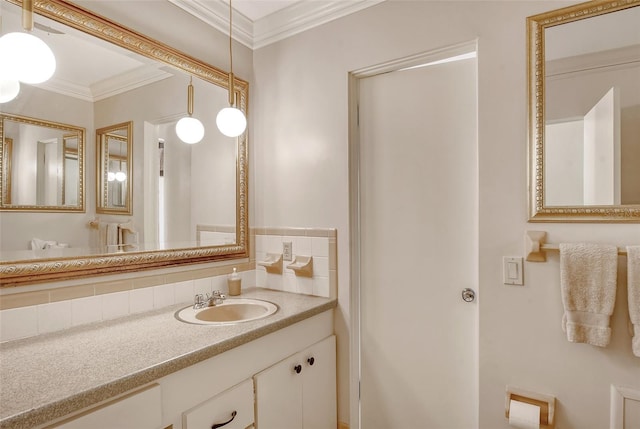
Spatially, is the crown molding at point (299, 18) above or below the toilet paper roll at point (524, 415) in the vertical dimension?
above

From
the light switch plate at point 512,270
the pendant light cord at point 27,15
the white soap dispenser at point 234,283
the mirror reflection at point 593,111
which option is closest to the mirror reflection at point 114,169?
the pendant light cord at point 27,15

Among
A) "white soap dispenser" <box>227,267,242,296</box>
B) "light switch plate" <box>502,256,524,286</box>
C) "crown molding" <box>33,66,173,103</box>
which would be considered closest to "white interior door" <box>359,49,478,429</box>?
"light switch plate" <box>502,256,524,286</box>

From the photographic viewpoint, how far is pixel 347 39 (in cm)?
184

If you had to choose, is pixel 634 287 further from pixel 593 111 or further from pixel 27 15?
pixel 27 15

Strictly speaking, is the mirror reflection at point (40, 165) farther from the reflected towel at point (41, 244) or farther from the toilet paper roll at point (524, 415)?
the toilet paper roll at point (524, 415)

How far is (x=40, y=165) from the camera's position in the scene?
1317mm

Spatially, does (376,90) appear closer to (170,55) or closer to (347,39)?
(347,39)

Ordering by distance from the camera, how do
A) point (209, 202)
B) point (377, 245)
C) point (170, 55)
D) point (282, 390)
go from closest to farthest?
point (282, 390), point (170, 55), point (377, 245), point (209, 202)

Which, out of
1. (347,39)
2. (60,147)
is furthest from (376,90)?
(60,147)

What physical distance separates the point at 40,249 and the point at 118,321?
0.41 metres

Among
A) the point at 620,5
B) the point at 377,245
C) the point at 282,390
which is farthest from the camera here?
the point at 377,245

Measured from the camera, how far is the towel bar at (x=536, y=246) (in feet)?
4.23

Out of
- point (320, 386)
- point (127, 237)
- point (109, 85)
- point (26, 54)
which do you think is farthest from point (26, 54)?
point (320, 386)

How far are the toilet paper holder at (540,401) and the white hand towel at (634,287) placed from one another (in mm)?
356
